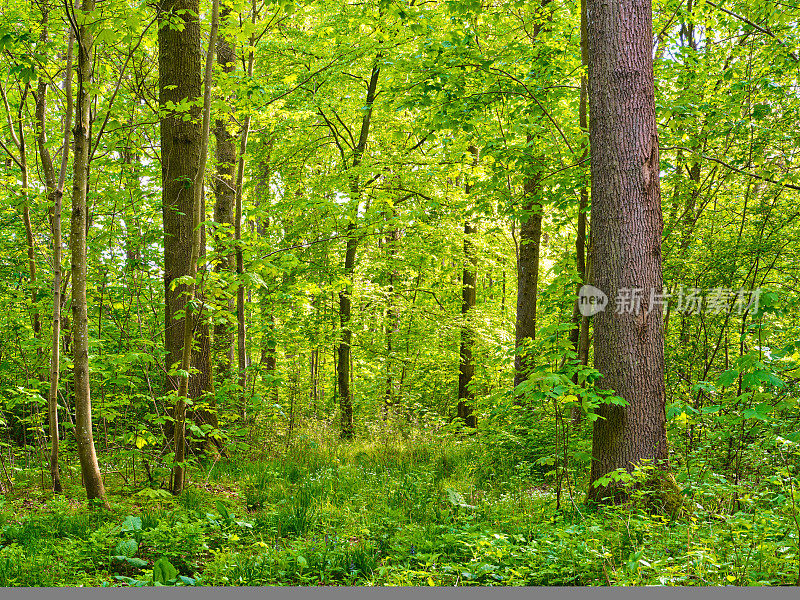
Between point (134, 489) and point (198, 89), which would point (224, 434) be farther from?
point (198, 89)

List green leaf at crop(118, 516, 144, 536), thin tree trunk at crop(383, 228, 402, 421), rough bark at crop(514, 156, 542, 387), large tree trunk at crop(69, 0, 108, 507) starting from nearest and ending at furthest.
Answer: green leaf at crop(118, 516, 144, 536) → large tree trunk at crop(69, 0, 108, 507) → rough bark at crop(514, 156, 542, 387) → thin tree trunk at crop(383, 228, 402, 421)

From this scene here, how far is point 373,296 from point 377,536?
7.55 m

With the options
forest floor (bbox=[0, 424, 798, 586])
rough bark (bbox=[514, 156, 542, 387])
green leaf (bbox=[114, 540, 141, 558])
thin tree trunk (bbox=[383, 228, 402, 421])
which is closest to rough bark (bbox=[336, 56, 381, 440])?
thin tree trunk (bbox=[383, 228, 402, 421])

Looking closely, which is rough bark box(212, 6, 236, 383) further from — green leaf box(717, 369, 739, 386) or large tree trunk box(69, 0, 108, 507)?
green leaf box(717, 369, 739, 386)

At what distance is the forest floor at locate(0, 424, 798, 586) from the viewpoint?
3002mm

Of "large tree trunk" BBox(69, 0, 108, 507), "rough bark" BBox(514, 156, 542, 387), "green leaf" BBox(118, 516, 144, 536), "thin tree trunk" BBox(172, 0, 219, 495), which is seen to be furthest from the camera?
"rough bark" BBox(514, 156, 542, 387)

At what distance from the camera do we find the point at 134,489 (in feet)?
17.2

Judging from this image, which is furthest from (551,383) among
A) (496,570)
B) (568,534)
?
(496,570)

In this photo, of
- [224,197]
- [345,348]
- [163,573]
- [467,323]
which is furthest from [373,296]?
[163,573]

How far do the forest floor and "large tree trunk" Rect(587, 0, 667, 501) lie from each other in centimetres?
51

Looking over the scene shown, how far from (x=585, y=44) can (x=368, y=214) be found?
4.16 meters

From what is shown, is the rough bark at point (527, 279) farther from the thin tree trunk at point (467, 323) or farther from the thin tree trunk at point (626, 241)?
the thin tree trunk at point (626, 241)

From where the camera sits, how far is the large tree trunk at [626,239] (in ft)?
13.9

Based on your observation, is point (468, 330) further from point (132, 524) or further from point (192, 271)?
point (132, 524)
